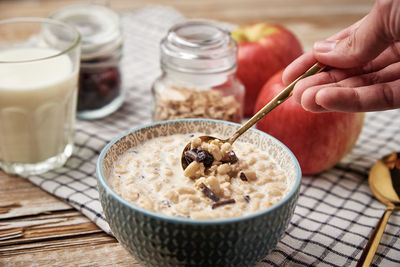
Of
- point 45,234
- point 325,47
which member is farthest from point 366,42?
point 45,234

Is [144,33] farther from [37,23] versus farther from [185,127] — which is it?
[185,127]

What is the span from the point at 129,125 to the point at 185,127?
0.47 metres

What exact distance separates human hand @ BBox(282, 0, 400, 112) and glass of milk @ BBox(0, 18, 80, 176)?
24.3 inches

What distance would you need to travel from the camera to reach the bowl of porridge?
816mm

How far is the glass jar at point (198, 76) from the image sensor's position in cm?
139

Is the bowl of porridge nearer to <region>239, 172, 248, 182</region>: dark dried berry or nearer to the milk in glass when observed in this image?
<region>239, 172, 248, 182</region>: dark dried berry

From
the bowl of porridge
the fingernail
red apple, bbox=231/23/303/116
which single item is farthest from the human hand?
red apple, bbox=231/23/303/116

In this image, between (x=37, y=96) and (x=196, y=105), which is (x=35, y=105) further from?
(x=196, y=105)

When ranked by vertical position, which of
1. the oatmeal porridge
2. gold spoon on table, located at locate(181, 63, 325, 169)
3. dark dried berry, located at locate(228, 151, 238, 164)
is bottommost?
the oatmeal porridge

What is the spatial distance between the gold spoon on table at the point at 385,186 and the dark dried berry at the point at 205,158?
391 mm

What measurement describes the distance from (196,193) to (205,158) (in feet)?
0.30

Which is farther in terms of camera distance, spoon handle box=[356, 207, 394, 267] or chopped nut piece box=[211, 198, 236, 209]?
spoon handle box=[356, 207, 394, 267]

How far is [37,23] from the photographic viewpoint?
1.46m

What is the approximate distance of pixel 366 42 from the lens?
93cm
